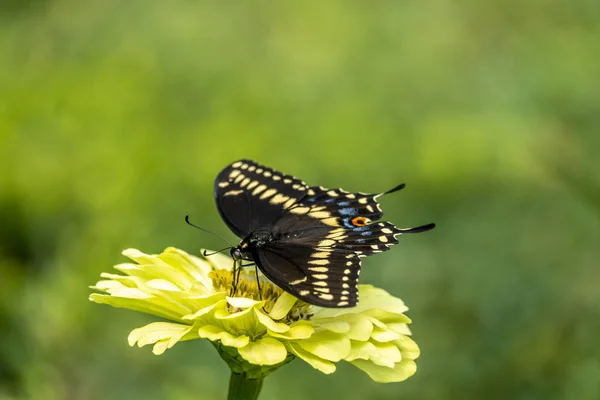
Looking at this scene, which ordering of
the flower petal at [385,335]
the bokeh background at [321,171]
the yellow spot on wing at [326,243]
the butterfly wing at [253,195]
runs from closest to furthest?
the flower petal at [385,335]
the yellow spot on wing at [326,243]
the butterfly wing at [253,195]
the bokeh background at [321,171]

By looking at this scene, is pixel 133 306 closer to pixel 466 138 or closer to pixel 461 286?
pixel 461 286

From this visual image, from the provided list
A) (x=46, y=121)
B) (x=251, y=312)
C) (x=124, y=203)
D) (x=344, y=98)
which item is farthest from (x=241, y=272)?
(x=344, y=98)

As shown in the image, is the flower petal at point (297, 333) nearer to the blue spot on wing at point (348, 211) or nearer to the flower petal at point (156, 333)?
the flower petal at point (156, 333)

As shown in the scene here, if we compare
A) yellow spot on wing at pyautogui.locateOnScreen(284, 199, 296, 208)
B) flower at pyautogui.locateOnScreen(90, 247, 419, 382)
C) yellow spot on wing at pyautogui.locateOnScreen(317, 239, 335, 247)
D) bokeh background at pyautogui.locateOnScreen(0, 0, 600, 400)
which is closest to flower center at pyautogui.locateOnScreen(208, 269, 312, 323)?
flower at pyautogui.locateOnScreen(90, 247, 419, 382)

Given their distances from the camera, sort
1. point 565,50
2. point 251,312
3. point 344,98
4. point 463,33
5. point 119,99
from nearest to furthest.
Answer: point 251,312 → point 565,50 → point 119,99 → point 344,98 → point 463,33

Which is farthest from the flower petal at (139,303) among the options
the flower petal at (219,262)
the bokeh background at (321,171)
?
the bokeh background at (321,171)

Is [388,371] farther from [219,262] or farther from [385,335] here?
[219,262]

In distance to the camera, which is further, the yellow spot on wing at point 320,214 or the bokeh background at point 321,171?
the bokeh background at point 321,171
